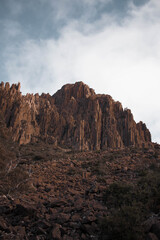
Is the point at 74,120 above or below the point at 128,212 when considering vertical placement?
above

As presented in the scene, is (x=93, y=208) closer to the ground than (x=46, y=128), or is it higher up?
closer to the ground

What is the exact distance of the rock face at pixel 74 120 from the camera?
62281mm

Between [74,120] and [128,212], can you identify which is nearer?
[128,212]

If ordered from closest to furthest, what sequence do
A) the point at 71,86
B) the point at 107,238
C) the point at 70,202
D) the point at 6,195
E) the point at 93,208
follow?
the point at 107,238
the point at 93,208
the point at 70,202
the point at 6,195
the point at 71,86

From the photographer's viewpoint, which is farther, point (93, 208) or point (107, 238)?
point (93, 208)

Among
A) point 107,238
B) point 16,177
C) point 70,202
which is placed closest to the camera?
point 107,238

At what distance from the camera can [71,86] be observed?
101 m

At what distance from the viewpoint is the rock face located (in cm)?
6228

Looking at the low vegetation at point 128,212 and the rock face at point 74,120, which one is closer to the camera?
the low vegetation at point 128,212

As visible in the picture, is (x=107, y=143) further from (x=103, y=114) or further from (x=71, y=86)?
(x=71, y=86)

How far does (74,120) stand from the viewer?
7731 cm

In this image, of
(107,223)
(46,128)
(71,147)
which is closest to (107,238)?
(107,223)

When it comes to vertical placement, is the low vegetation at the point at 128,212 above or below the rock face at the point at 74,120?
below

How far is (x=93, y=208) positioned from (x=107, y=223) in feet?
5.15
